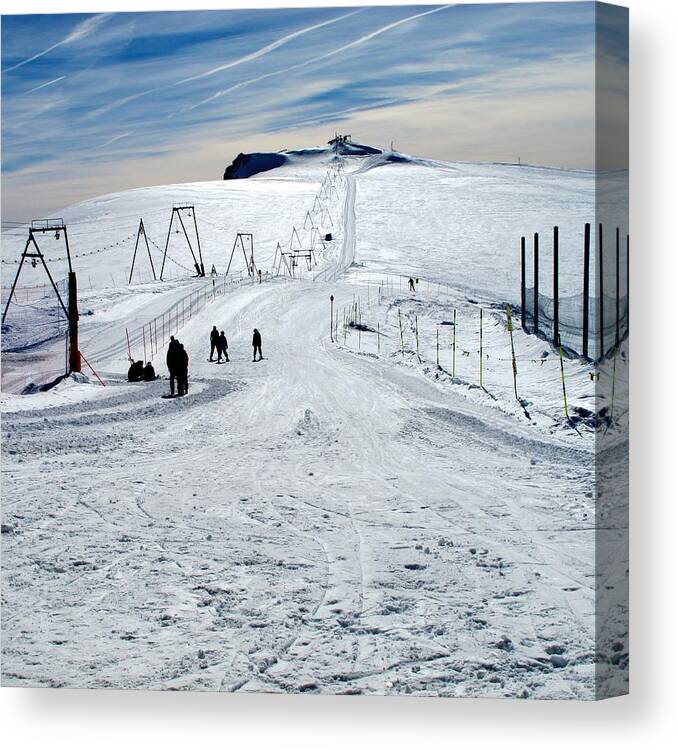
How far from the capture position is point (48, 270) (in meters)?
6.47

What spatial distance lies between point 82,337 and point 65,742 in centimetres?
248

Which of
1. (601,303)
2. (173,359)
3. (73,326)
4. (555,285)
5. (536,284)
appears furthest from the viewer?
(73,326)

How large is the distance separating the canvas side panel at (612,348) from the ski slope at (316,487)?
0.07 m

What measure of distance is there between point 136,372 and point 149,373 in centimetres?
8

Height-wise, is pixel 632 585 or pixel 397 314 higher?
pixel 397 314

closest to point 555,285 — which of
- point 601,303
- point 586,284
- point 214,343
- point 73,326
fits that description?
point 586,284

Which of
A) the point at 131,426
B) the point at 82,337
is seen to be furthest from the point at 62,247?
the point at 131,426

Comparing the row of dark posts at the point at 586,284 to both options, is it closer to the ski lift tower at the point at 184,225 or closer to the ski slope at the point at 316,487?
the ski slope at the point at 316,487

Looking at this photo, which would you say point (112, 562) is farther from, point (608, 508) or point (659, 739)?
point (659, 739)

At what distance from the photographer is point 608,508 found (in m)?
5.80

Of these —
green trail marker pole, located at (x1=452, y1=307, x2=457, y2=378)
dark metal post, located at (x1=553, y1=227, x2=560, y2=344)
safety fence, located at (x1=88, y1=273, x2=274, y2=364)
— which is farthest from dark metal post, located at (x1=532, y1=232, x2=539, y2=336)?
safety fence, located at (x1=88, y1=273, x2=274, y2=364)

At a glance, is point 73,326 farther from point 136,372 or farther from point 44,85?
point 44,85

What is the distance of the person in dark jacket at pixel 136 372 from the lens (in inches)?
255

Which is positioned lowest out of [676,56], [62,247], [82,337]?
[82,337]
